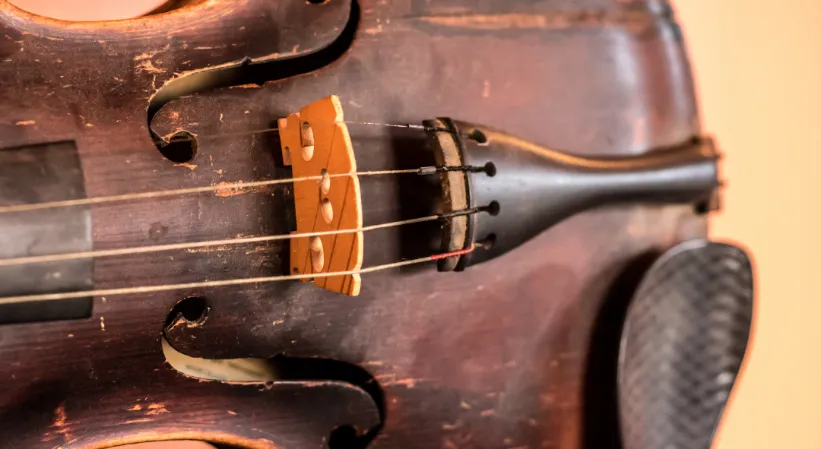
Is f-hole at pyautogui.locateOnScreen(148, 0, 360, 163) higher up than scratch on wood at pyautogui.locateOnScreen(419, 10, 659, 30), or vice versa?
scratch on wood at pyautogui.locateOnScreen(419, 10, 659, 30)

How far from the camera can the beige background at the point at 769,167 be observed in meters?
1.29

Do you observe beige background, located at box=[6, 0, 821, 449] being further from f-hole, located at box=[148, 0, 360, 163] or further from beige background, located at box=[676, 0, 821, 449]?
f-hole, located at box=[148, 0, 360, 163]

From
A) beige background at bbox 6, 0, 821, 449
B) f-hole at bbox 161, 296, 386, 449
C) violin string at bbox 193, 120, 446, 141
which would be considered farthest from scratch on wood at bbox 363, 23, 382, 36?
beige background at bbox 6, 0, 821, 449

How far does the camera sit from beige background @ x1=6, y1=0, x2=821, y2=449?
50.8 inches

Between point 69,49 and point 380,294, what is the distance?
50 cm

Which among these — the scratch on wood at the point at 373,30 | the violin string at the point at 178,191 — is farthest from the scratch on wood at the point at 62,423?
the scratch on wood at the point at 373,30

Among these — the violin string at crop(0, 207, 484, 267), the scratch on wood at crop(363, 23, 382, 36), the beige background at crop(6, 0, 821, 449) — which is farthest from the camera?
the beige background at crop(6, 0, 821, 449)

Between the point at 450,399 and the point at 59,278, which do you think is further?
the point at 450,399

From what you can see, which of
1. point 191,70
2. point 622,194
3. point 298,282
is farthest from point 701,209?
point 191,70

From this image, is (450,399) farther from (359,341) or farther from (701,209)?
(701,209)

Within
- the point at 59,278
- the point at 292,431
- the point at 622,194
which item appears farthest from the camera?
the point at 622,194

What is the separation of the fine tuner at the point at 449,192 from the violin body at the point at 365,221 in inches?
0.9

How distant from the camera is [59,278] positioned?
0.69 m

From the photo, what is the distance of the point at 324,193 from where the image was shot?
0.73 meters
